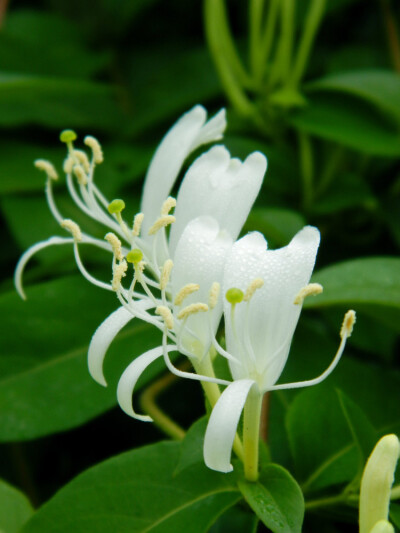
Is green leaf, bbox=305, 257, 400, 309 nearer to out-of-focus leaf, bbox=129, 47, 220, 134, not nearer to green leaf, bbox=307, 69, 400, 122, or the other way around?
green leaf, bbox=307, 69, 400, 122

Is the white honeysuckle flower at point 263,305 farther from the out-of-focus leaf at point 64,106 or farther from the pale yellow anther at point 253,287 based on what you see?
the out-of-focus leaf at point 64,106

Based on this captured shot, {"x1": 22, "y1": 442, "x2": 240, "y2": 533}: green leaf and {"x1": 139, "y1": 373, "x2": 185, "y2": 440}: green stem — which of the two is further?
{"x1": 139, "y1": 373, "x2": 185, "y2": 440}: green stem

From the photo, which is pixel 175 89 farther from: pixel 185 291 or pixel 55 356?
pixel 185 291

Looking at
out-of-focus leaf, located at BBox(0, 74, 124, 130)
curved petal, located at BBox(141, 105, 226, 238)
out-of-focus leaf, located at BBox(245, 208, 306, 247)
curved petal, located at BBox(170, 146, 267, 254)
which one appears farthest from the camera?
out-of-focus leaf, located at BBox(0, 74, 124, 130)

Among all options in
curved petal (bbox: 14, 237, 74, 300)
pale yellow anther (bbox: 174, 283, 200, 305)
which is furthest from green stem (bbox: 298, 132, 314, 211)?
pale yellow anther (bbox: 174, 283, 200, 305)

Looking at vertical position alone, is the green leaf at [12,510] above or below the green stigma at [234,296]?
below

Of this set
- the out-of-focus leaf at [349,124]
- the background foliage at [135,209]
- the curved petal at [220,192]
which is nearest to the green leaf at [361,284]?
the background foliage at [135,209]
